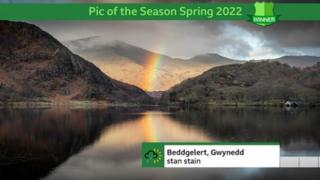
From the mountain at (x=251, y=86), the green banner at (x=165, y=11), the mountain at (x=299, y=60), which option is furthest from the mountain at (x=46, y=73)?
the mountain at (x=299, y=60)

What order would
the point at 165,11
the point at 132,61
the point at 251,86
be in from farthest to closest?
the point at 251,86
the point at 132,61
the point at 165,11

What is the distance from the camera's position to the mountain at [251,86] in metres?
11.7

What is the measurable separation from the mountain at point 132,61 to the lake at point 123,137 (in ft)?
2.47

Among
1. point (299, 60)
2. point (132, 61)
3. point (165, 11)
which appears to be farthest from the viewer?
point (132, 61)

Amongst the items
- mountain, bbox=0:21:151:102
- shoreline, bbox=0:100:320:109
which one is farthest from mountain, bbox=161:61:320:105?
mountain, bbox=0:21:151:102

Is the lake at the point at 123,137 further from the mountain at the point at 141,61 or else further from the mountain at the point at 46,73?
the mountain at the point at 141,61

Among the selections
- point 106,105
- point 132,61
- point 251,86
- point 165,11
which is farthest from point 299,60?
point 106,105

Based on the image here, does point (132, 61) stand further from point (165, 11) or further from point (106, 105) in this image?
point (165, 11)

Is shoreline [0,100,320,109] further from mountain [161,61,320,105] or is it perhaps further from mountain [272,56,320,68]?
mountain [272,56,320,68]

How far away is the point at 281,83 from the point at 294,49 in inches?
28.9

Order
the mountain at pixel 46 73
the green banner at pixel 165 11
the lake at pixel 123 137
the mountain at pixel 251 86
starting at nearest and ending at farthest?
1. the green banner at pixel 165 11
2. the lake at pixel 123 137
3. the mountain at pixel 46 73
4. the mountain at pixel 251 86

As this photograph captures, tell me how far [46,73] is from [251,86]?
4.24 m

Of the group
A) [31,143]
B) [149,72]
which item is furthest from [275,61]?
[31,143]

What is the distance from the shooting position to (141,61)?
463 inches
